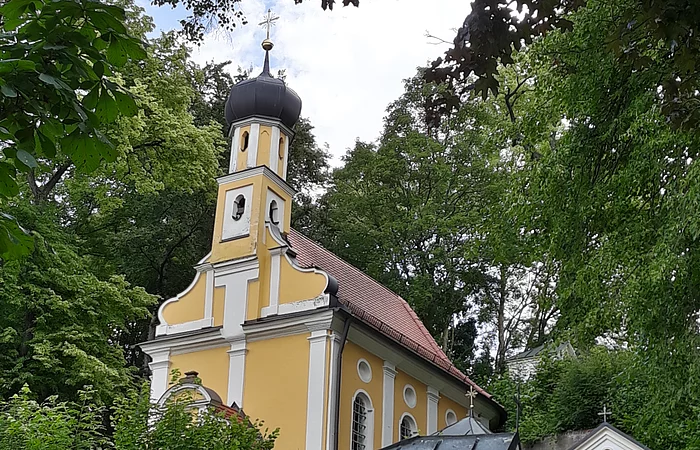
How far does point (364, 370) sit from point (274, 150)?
5.46 meters

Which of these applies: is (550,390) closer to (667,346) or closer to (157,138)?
(157,138)

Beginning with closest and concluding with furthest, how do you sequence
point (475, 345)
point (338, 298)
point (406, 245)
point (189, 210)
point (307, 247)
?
point (338, 298)
point (307, 247)
point (189, 210)
point (406, 245)
point (475, 345)

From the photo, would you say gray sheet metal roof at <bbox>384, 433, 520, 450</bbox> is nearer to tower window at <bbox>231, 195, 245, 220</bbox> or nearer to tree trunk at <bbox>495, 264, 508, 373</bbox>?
tower window at <bbox>231, 195, 245, 220</bbox>

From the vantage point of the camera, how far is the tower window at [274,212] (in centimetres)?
2020

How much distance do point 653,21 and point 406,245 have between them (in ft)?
83.1

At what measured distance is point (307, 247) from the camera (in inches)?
828

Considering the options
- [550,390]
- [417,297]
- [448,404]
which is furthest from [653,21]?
[417,297]

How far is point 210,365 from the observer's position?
19.0 meters

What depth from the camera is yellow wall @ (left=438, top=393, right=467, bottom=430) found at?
2127 cm

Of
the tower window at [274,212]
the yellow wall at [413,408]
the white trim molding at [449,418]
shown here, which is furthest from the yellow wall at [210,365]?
the white trim molding at [449,418]

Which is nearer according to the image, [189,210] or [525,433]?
[525,433]

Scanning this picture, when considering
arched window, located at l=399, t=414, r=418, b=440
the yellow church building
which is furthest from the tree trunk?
arched window, located at l=399, t=414, r=418, b=440

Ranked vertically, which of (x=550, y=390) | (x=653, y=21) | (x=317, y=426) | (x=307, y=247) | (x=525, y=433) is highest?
(x=307, y=247)

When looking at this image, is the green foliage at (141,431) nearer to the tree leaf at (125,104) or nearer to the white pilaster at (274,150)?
the white pilaster at (274,150)
